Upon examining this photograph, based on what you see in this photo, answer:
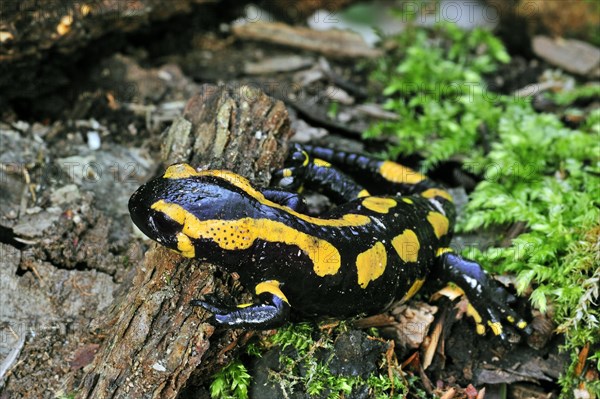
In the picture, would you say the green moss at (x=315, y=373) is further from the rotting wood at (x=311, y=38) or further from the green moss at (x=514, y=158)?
the rotting wood at (x=311, y=38)

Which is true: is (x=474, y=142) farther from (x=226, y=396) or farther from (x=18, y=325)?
(x=18, y=325)

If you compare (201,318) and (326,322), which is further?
(326,322)

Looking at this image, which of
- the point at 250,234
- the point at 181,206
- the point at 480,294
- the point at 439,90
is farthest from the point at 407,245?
the point at 439,90

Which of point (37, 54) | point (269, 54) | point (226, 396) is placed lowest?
point (226, 396)

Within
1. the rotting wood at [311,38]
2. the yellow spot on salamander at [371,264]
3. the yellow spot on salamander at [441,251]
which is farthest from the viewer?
the rotting wood at [311,38]

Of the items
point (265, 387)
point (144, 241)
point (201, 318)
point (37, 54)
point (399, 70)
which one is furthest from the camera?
point (399, 70)

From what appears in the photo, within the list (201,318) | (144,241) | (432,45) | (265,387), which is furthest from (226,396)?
(432,45)

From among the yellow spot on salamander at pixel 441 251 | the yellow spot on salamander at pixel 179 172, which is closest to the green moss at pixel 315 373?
the yellow spot on salamander at pixel 441 251
